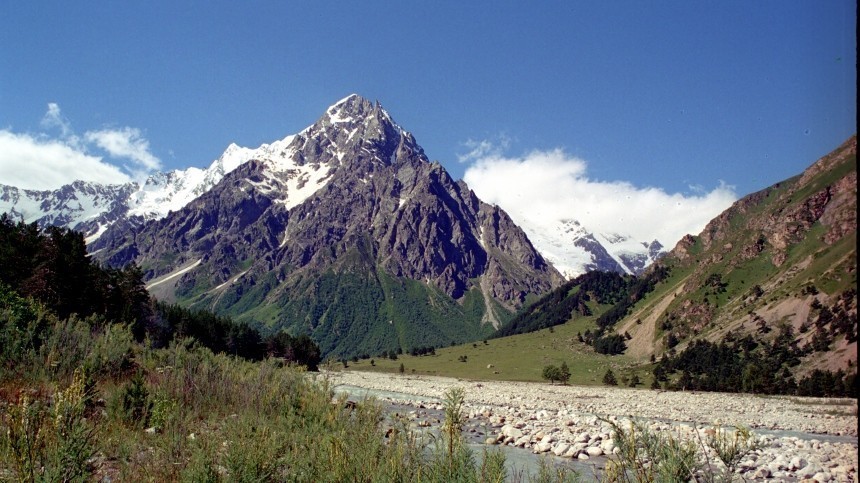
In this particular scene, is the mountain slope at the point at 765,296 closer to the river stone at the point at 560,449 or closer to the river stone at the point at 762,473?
the river stone at the point at 762,473

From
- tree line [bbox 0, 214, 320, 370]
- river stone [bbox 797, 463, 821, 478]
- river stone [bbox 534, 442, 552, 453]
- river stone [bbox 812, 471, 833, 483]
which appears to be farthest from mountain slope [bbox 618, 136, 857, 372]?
tree line [bbox 0, 214, 320, 370]

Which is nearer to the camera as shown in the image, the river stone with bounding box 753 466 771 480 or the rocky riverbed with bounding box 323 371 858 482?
the river stone with bounding box 753 466 771 480

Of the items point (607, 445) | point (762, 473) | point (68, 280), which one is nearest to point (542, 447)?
point (607, 445)

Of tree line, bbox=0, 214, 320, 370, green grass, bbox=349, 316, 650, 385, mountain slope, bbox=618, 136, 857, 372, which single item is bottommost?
green grass, bbox=349, 316, 650, 385

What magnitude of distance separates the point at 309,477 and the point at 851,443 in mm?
34618

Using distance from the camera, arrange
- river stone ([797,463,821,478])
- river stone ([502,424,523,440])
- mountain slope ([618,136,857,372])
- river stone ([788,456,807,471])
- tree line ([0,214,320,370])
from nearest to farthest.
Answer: river stone ([797,463,821,478]) < river stone ([788,456,807,471]) < river stone ([502,424,523,440]) < tree line ([0,214,320,370]) < mountain slope ([618,136,857,372])

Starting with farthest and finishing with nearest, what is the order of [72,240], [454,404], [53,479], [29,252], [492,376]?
1. [492,376]
2. [72,240]
3. [29,252]
4. [454,404]
5. [53,479]

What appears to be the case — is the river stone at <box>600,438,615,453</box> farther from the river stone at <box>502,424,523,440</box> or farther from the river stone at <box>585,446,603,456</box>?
the river stone at <box>502,424,523,440</box>

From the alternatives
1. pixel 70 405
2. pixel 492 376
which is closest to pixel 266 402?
pixel 70 405

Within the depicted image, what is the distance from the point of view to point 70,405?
8750 millimetres

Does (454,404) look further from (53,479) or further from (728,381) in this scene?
(728,381)

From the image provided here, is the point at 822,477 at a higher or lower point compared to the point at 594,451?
higher

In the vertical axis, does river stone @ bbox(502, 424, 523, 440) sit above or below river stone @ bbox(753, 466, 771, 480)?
below

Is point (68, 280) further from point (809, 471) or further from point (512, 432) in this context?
point (809, 471)
